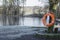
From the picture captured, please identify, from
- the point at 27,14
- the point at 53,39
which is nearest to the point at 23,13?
the point at 27,14

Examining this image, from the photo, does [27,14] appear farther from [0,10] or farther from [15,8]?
[0,10]

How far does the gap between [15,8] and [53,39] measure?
22039 mm

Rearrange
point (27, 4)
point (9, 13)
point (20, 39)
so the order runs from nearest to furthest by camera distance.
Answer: point (20, 39) < point (9, 13) < point (27, 4)

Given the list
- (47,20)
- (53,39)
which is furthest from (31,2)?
(53,39)

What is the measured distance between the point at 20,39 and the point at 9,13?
21.6 m

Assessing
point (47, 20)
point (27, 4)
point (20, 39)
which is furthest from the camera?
point (27, 4)

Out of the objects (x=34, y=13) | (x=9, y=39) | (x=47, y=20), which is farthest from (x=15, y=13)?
(x=9, y=39)

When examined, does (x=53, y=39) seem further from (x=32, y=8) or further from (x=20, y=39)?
(x=32, y=8)

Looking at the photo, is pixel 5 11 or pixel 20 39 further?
pixel 5 11

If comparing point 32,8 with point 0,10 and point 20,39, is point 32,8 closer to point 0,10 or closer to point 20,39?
point 0,10

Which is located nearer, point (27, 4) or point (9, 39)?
point (9, 39)

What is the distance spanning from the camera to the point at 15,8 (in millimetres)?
32031

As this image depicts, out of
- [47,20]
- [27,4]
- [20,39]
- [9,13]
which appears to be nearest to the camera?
[20,39]

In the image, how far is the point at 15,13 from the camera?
1252 inches
